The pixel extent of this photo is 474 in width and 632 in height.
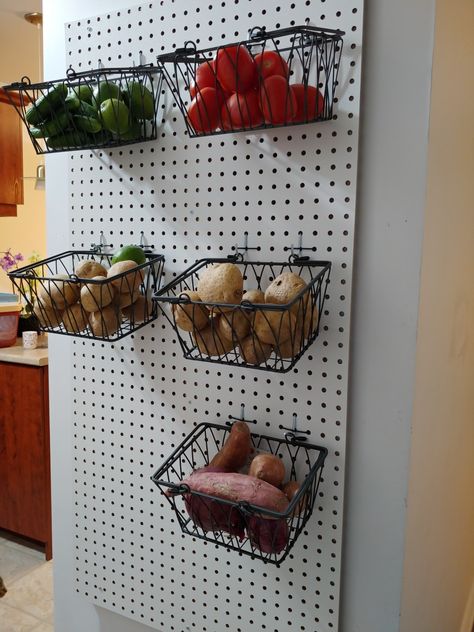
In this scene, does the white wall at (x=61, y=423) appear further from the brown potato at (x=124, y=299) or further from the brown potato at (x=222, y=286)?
the brown potato at (x=222, y=286)

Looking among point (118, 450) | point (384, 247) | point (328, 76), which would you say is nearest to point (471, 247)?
point (384, 247)

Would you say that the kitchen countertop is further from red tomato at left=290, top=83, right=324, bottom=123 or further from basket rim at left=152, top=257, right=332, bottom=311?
red tomato at left=290, top=83, right=324, bottom=123

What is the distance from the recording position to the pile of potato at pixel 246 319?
981 millimetres

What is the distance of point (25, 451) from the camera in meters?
2.74

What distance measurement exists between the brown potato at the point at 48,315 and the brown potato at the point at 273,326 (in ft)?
1.52

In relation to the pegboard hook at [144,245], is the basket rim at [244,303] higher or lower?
lower

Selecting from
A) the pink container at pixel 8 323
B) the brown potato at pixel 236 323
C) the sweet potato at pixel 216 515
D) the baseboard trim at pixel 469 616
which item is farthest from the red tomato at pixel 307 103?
the pink container at pixel 8 323

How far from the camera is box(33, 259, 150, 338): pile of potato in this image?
3.77 ft

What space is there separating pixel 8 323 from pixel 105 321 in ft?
6.45

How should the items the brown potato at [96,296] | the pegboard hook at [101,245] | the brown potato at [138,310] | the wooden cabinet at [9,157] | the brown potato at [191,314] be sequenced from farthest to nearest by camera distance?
the wooden cabinet at [9,157]
the pegboard hook at [101,245]
the brown potato at [138,310]
the brown potato at [96,296]
the brown potato at [191,314]

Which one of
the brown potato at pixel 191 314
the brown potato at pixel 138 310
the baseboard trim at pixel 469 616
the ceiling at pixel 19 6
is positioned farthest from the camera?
the ceiling at pixel 19 6

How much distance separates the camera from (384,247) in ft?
3.46

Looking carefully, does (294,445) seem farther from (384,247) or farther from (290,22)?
(290,22)

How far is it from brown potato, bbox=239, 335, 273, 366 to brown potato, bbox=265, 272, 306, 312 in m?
0.08
